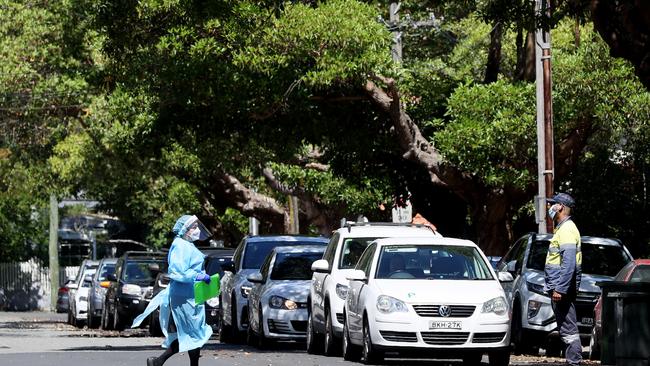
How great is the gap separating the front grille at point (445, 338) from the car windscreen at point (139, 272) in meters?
15.5

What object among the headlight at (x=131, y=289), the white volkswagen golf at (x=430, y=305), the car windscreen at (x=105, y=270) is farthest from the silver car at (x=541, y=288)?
the car windscreen at (x=105, y=270)

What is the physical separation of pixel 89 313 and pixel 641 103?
15.6m

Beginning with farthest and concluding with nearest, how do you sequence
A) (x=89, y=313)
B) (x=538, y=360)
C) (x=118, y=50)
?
1. (x=89, y=313)
2. (x=118, y=50)
3. (x=538, y=360)

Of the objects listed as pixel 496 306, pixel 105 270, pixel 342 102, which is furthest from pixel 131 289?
pixel 496 306

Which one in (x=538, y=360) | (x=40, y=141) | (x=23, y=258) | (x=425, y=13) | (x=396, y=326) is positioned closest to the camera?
(x=396, y=326)

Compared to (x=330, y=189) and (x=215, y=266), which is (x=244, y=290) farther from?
(x=330, y=189)

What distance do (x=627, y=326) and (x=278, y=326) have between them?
9.51 meters

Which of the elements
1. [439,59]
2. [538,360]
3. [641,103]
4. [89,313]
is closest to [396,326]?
[538,360]

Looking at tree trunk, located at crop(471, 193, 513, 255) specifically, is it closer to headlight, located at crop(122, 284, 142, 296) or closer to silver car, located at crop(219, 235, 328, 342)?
silver car, located at crop(219, 235, 328, 342)

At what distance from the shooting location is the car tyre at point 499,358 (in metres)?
17.9

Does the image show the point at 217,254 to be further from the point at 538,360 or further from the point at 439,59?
the point at 439,59

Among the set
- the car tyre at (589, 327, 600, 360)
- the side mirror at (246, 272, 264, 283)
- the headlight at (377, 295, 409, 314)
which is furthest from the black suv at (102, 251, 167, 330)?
the headlight at (377, 295, 409, 314)

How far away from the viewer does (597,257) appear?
22.5 meters

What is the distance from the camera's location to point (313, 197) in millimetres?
42406
